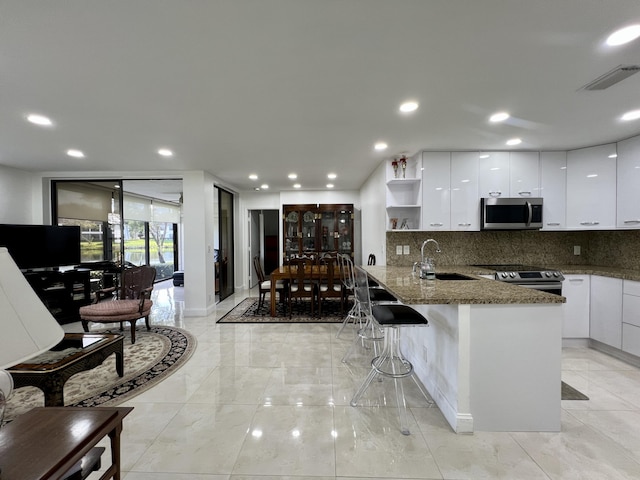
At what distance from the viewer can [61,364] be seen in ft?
6.31

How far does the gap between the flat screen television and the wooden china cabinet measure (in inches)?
145

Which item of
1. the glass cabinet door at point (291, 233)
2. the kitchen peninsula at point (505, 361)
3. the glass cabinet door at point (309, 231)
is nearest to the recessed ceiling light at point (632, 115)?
the kitchen peninsula at point (505, 361)

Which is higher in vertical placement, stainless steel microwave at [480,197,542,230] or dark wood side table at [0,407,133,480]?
stainless steel microwave at [480,197,542,230]

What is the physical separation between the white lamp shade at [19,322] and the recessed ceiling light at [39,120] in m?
2.70

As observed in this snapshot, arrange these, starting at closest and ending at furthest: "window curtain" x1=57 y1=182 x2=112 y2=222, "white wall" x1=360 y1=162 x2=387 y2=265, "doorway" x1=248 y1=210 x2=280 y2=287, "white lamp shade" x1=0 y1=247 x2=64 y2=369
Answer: "white lamp shade" x1=0 y1=247 x2=64 y2=369 → "white wall" x1=360 y1=162 x2=387 y2=265 → "window curtain" x1=57 y1=182 x2=112 y2=222 → "doorway" x1=248 y1=210 x2=280 y2=287

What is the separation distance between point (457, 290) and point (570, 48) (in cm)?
162

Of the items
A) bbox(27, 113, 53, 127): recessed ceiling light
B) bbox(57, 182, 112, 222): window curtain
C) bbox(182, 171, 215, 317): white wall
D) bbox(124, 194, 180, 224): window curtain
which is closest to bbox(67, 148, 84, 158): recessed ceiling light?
bbox(27, 113, 53, 127): recessed ceiling light

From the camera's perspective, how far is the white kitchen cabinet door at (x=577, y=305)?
3.15 metres

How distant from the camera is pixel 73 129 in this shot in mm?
2738

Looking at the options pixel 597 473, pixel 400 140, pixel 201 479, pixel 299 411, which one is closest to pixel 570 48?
pixel 400 140

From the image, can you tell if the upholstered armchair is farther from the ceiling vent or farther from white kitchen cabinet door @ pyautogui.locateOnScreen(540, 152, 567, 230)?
white kitchen cabinet door @ pyautogui.locateOnScreen(540, 152, 567, 230)

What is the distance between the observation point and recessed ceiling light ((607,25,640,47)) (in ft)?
4.69

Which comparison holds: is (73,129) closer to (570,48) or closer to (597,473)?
(570,48)

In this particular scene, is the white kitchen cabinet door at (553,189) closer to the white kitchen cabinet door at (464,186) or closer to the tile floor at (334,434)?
the white kitchen cabinet door at (464,186)
